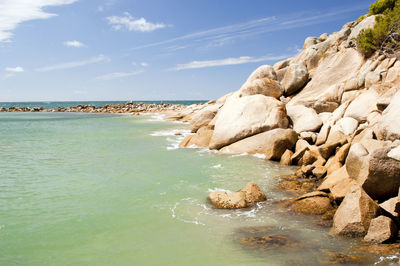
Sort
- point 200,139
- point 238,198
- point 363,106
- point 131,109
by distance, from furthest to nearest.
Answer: point 131,109
point 200,139
point 363,106
point 238,198

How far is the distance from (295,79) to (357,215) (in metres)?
20.0

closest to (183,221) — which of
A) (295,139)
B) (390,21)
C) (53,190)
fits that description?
(53,190)

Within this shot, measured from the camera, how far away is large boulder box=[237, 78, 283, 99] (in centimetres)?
2373

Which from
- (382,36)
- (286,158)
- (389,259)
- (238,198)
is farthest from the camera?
(382,36)

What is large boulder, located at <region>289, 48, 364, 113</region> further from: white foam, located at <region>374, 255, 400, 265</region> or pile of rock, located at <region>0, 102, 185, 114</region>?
pile of rock, located at <region>0, 102, 185, 114</region>

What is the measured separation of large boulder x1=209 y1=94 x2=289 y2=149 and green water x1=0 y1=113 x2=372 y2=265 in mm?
2229

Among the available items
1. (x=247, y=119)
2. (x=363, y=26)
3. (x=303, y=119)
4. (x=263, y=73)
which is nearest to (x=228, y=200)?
(x=247, y=119)

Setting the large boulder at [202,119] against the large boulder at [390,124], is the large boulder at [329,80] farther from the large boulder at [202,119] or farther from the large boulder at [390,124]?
the large boulder at [390,124]

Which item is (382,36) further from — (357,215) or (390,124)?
(357,215)

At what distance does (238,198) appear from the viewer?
9359 millimetres

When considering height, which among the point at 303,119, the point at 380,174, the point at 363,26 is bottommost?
the point at 380,174

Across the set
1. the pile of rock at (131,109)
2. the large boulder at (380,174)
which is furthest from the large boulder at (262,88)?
the pile of rock at (131,109)

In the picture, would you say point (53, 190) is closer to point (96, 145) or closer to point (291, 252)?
point (291, 252)

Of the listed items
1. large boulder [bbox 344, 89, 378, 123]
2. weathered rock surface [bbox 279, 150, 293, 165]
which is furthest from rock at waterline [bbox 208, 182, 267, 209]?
large boulder [bbox 344, 89, 378, 123]
